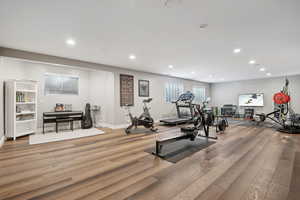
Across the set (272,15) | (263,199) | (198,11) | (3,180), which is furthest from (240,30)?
(3,180)

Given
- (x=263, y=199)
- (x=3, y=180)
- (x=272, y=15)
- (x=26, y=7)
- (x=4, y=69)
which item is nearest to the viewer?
(x=263, y=199)

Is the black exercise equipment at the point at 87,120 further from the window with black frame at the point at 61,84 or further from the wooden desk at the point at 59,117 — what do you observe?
the window with black frame at the point at 61,84

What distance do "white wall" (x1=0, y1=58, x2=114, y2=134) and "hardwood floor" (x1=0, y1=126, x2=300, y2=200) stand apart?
281cm

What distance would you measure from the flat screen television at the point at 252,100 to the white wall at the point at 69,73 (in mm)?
9795

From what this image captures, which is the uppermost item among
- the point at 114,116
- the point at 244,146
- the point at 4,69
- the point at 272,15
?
the point at 272,15

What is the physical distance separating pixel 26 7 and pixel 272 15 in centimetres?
420

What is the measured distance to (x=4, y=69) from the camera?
4.56 metres

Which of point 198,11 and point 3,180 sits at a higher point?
point 198,11

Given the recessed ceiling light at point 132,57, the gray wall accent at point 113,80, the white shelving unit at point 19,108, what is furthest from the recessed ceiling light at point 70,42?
the white shelving unit at point 19,108

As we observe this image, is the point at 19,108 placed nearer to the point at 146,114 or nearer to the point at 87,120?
the point at 87,120

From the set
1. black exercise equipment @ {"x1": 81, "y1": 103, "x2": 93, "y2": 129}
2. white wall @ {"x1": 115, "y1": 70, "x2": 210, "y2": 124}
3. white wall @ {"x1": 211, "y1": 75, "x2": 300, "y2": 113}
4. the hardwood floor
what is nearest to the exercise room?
the hardwood floor

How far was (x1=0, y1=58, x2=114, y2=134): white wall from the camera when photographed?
4.99 meters

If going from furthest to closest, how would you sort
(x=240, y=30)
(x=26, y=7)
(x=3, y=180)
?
(x=240, y=30) < (x=26, y=7) < (x=3, y=180)

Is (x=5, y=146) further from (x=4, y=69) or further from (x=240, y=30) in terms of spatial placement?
(x=240, y=30)
